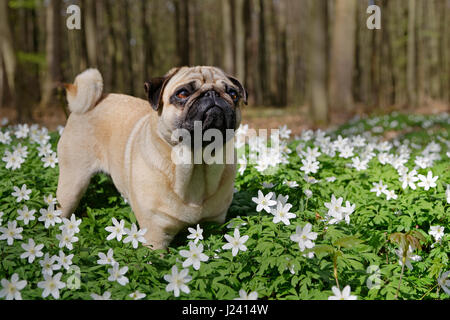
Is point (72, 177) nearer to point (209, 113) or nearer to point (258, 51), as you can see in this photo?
point (209, 113)

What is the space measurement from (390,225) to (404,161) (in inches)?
50.7

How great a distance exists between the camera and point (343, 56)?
1434cm

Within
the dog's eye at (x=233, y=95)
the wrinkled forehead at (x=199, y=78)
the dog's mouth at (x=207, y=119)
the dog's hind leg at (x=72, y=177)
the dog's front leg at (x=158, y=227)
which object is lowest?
the dog's front leg at (x=158, y=227)

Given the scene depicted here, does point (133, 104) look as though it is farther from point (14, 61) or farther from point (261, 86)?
point (261, 86)

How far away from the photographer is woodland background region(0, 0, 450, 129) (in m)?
11.4

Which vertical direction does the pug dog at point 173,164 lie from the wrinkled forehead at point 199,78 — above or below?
below

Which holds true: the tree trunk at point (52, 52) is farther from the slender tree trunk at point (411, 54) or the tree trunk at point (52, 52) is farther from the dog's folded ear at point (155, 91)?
the slender tree trunk at point (411, 54)

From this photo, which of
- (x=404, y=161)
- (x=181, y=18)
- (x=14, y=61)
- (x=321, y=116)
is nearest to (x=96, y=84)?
(x=404, y=161)

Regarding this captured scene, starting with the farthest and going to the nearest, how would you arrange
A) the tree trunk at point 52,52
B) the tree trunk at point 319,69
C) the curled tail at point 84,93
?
1. the tree trunk at point 52,52
2. the tree trunk at point 319,69
3. the curled tail at point 84,93

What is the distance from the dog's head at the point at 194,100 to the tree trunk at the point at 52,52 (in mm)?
13404

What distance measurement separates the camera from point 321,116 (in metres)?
11.4

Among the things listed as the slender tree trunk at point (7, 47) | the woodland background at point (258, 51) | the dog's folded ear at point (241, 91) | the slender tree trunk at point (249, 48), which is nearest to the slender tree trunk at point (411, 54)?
the woodland background at point (258, 51)

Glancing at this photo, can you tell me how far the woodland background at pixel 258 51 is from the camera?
11.4 meters

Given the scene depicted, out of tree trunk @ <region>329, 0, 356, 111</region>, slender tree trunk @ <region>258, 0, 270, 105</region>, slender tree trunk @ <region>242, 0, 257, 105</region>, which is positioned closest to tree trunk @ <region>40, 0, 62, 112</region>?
slender tree trunk @ <region>242, 0, 257, 105</region>
